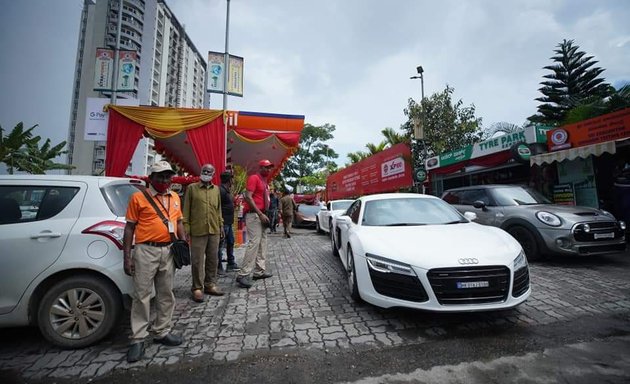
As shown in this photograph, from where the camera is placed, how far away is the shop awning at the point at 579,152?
6499 millimetres

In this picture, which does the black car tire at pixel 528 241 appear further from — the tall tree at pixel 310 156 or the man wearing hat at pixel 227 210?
the tall tree at pixel 310 156

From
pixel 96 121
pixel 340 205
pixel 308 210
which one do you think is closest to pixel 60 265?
pixel 96 121

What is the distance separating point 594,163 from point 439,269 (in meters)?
8.13

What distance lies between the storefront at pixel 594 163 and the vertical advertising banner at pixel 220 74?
910 centimetres

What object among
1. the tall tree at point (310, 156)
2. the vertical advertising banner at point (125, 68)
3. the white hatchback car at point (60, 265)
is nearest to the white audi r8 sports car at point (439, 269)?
the white hatchback car at point (60, 265)

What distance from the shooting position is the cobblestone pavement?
90.4 inches

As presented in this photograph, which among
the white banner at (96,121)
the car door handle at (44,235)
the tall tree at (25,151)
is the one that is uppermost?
the tall tree at (25,151)

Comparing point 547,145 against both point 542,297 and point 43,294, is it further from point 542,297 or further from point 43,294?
point 43,294

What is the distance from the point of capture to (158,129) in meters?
7.09

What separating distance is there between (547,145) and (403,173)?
5336mm

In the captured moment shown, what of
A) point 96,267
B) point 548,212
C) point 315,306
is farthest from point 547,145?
point 96,267

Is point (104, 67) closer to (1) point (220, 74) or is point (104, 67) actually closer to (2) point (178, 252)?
(1) point (220, 74)

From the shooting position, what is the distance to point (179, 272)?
207 inches

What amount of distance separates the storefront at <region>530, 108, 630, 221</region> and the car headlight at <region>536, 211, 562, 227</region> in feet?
10.9
